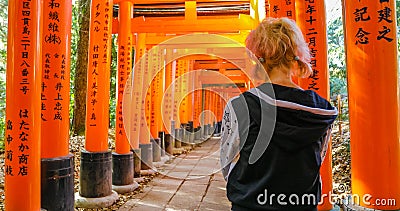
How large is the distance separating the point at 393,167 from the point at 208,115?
74.9ft

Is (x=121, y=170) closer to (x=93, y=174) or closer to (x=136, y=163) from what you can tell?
(x=93, y=174)

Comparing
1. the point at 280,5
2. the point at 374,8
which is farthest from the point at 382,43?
the point at 280,5

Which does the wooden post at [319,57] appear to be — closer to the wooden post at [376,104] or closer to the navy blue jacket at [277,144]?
the wooden post at [376,104]

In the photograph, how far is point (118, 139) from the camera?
6.36 m

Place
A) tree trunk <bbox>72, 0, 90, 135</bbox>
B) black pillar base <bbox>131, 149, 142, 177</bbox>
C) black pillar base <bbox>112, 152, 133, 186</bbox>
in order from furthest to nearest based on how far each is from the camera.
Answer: tree trunk <bbox>72, 0, 90, 135</bbox>
black pillar base <bbox>131, 149, 142, 177</bbox>
black pillar base <bbox>112, 152, 133, 186</bbox>

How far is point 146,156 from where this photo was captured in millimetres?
8234

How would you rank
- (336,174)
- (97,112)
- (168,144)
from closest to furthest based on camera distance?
(97,112)
(336,174)
(168,144)

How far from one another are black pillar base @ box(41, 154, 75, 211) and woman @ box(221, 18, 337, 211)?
2452 mm

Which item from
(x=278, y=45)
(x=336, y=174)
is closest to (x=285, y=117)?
(x=278, y=45)

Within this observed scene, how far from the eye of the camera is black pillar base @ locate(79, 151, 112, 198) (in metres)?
5.12

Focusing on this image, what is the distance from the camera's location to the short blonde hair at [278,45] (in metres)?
1.60

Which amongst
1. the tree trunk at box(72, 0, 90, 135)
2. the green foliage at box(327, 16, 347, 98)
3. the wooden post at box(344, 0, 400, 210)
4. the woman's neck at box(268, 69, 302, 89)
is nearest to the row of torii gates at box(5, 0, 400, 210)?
the wooden post at box(344, 0, 400, 210)

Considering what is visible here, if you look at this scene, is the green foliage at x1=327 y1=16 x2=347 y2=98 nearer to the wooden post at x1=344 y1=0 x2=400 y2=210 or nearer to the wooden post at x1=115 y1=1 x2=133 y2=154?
the wooden post at x1=115 y1=1 x2=133 y2=154

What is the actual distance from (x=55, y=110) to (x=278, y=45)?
2.78 m
